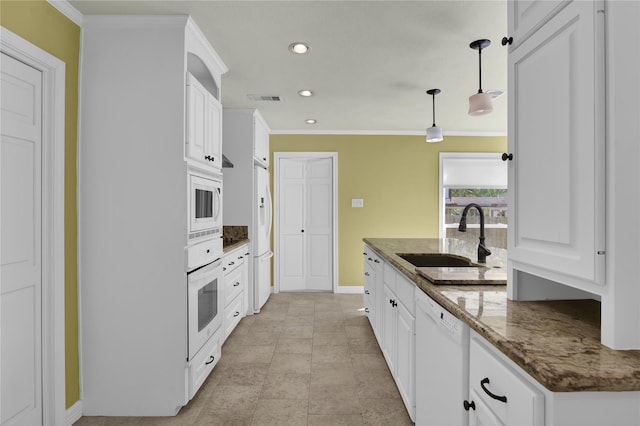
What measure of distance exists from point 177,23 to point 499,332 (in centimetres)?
230

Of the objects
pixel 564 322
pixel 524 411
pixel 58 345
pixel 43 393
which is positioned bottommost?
pixel 43 393

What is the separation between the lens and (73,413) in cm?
207

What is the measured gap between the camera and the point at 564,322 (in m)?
1.08

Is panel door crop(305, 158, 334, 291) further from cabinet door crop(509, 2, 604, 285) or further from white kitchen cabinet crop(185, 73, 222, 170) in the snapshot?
cabinet door crop(509, 2, 604, 285)

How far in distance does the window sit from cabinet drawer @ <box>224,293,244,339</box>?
323 cm

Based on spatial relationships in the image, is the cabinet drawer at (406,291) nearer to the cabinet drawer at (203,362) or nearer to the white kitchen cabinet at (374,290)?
the white kitchen cabinet at (374,290)

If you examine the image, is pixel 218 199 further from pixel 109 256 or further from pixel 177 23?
pixel 177 23

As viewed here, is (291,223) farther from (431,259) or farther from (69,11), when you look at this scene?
(69,11)

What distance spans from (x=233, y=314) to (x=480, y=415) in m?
2.76

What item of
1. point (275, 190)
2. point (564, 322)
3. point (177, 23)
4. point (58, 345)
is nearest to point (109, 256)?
point (58, 345)

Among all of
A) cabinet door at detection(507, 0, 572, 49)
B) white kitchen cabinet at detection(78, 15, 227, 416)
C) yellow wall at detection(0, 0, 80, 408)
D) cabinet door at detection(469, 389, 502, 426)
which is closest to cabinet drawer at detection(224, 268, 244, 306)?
white kitchen cabinet at detection(78, 15, 227, 416)

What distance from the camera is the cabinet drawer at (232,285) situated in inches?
125

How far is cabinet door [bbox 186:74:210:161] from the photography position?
221 cm

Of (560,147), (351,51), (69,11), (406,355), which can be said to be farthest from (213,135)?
(560,147)
